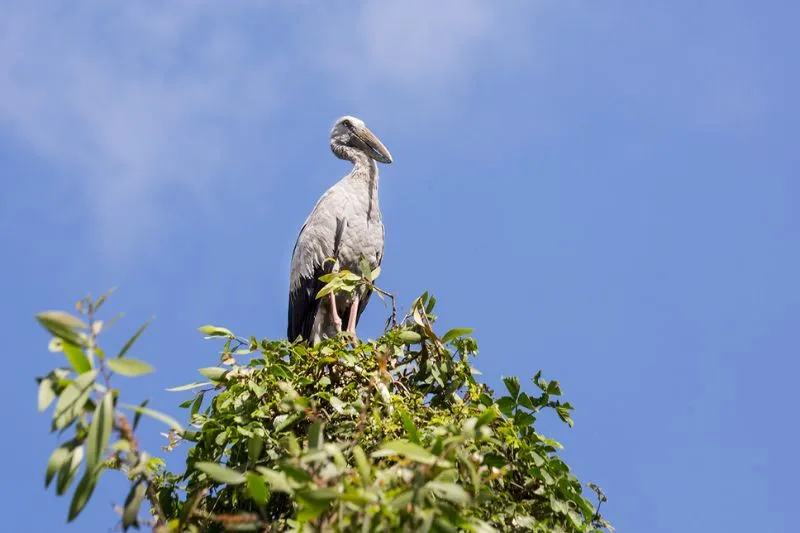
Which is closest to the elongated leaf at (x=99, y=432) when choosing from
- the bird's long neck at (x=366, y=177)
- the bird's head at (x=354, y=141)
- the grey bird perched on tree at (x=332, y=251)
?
the grey bird perched on tree at (x=332, y=251)

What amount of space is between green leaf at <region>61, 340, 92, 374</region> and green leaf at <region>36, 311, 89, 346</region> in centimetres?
1

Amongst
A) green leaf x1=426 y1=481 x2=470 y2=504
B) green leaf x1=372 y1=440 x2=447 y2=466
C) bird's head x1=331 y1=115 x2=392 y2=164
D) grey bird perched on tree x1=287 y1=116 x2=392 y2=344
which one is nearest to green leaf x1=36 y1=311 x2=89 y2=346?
green leaf x1=372 y1=440 x2=447 y2=466

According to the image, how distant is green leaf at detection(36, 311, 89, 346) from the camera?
86.7 inches

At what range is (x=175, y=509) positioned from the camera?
13.0 feet

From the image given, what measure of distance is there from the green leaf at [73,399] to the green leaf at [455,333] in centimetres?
215

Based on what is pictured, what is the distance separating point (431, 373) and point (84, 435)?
2.25m

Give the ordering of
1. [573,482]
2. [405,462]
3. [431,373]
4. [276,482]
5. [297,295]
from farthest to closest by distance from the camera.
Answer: [297,295], [431,373], [573,482], [405,462], [276,482]

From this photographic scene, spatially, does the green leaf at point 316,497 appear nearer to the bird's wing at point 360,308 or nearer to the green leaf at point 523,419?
the green leaf at point 523,419

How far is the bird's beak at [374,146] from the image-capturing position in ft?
27.8

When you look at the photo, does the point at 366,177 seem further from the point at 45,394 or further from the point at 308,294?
the point at 45,394

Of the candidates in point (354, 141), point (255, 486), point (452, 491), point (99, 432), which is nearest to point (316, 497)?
point (255, 486)

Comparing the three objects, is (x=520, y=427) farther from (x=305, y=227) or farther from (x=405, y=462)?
(x=305, y=227)

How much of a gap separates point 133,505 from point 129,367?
38 centimetres

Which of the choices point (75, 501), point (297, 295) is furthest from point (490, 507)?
point (297, 295)
